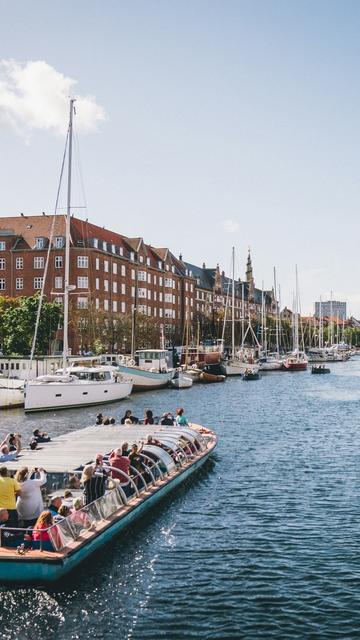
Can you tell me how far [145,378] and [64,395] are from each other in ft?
73.7

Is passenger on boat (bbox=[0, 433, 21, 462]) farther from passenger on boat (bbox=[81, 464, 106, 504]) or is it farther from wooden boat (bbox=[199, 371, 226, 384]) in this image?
wooden boat (bbox=[199, 371, 226, 384])

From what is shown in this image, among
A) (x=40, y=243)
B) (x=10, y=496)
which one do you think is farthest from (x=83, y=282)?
(x=10, y=496)

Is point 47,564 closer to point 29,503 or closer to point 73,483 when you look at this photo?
point 29,503

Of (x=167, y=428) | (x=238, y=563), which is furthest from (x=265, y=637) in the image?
(x=167, y=428)

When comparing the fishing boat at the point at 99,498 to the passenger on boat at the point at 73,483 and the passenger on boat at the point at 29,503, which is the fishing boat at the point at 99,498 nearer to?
the passenger on boat at the point at 73,483

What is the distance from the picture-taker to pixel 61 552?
16938 mm

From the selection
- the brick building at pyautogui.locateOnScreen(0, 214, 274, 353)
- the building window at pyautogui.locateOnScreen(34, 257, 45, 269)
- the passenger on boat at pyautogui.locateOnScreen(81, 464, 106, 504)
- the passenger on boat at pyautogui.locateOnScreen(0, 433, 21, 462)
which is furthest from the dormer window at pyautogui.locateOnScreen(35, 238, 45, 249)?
the passenger on boat at pyautogui.locateOnScreen(81, 464, 106, 504)

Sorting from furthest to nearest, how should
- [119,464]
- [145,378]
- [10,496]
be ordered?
1. [145,378]
2. [119,464]
3. [10,496]

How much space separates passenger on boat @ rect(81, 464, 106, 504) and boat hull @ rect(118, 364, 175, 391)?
170 ft

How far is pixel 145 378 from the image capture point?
251ft

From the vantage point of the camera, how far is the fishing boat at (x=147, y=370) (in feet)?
245

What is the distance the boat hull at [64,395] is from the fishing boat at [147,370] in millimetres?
11703

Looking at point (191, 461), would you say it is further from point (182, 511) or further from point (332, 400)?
point (332, 400)

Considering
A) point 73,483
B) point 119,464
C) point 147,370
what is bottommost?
point 73,483
